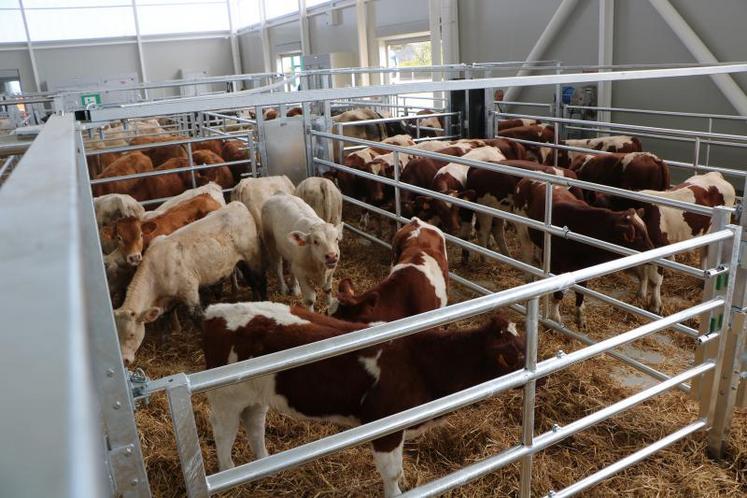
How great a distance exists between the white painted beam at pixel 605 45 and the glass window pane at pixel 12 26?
2042cm

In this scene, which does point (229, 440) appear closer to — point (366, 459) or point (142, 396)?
point (366, 459)

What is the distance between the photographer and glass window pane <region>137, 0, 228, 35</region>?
23484mm

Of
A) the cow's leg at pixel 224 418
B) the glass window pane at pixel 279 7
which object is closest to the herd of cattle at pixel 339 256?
the cow's leg at pixel 224 418

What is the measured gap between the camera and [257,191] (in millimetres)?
5820

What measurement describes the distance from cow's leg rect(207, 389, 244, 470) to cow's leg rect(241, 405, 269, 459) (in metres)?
0.12

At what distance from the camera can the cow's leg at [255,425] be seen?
9.67 feet

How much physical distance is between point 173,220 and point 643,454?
411 centimetres

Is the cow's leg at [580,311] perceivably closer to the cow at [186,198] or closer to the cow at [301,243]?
the cow at [301,243]

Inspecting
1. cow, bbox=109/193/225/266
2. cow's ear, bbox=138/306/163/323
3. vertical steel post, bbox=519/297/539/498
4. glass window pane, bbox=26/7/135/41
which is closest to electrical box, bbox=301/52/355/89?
glass window pane, bbox=26/7/135/41

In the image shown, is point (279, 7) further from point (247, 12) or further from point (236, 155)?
point (236, 155)

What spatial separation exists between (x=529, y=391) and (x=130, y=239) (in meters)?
3.64

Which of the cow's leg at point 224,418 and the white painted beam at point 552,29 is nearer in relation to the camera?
the cow's leg at point 224,418

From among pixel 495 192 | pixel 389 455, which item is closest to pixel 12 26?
pixel 495 192

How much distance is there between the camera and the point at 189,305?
4.55 m
